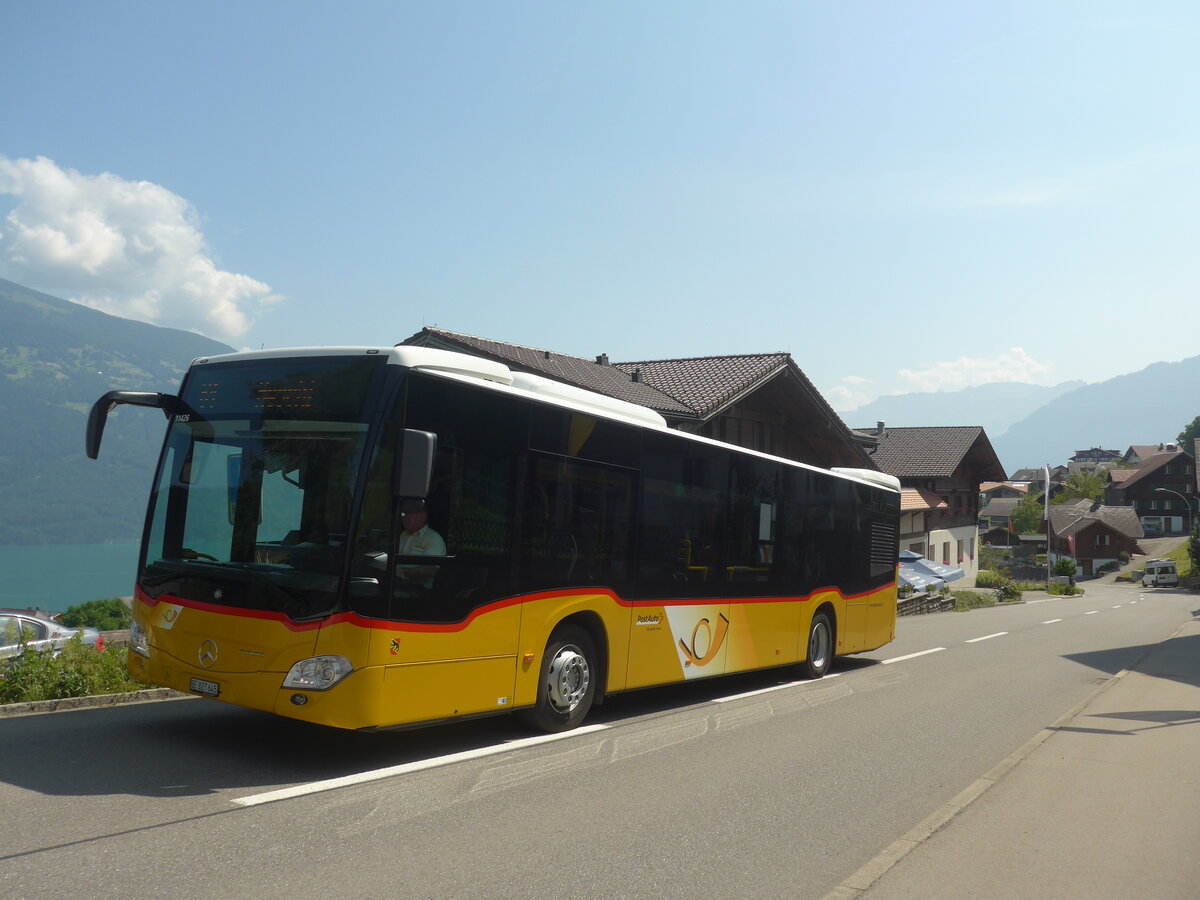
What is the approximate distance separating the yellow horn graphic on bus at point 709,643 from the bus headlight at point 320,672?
4.57 meters

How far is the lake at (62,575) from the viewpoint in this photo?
10556 cm

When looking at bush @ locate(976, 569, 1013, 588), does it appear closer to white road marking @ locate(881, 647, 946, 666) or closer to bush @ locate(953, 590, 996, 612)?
bush @ locate(953, 590, 996, 612)

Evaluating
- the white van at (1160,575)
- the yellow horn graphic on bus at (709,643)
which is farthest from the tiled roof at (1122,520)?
the yellow horn graphic on bus at (709,643)

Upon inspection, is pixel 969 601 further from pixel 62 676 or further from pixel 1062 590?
pixel 62 676

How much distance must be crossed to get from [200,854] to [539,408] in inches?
174

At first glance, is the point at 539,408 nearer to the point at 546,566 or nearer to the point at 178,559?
the point at 546,566

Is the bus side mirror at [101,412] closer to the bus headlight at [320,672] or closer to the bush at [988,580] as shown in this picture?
the bus headlight at [320,672]

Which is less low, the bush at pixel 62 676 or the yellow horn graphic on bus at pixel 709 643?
the yellow horn graphic on bus at pixel 709 643

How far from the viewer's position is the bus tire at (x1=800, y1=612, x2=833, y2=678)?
46.4ft

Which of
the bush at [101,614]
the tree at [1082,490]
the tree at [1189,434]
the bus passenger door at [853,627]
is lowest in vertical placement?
the bush at [101,614]

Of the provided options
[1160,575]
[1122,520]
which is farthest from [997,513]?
[1160,575]

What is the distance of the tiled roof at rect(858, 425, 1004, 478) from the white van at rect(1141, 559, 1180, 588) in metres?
23.5

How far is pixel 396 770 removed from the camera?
7.30m

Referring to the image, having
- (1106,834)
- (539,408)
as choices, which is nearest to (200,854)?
(539,408)
